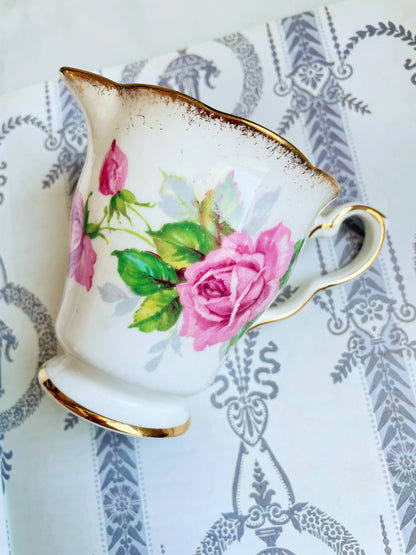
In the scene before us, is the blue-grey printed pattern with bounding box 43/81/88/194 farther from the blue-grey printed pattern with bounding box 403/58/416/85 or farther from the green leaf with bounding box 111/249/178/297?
the blue-grey printed pattern with bounding box 403/58/416/85

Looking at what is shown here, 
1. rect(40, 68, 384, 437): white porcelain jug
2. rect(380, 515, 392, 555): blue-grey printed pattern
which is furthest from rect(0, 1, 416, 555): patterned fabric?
rect(40, 68, 384, 437): white porcelain jug

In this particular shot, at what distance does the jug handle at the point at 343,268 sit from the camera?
516 mm

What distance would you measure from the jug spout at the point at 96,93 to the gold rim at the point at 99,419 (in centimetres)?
22

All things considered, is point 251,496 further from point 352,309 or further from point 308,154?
point 308,154

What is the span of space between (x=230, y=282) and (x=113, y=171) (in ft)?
0.39

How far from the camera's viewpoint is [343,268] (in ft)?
1.77

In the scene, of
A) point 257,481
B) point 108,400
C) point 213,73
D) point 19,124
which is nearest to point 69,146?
point 19,124

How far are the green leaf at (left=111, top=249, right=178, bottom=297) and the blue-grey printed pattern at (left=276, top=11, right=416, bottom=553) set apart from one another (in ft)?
0.62

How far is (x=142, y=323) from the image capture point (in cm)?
44

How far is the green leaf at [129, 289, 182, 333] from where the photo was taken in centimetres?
43

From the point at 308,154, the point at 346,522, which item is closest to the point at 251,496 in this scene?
the point at 346,522

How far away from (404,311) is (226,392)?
7.2 inches

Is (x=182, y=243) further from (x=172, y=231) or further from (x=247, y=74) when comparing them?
(x=247, y=74)

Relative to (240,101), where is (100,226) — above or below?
below
